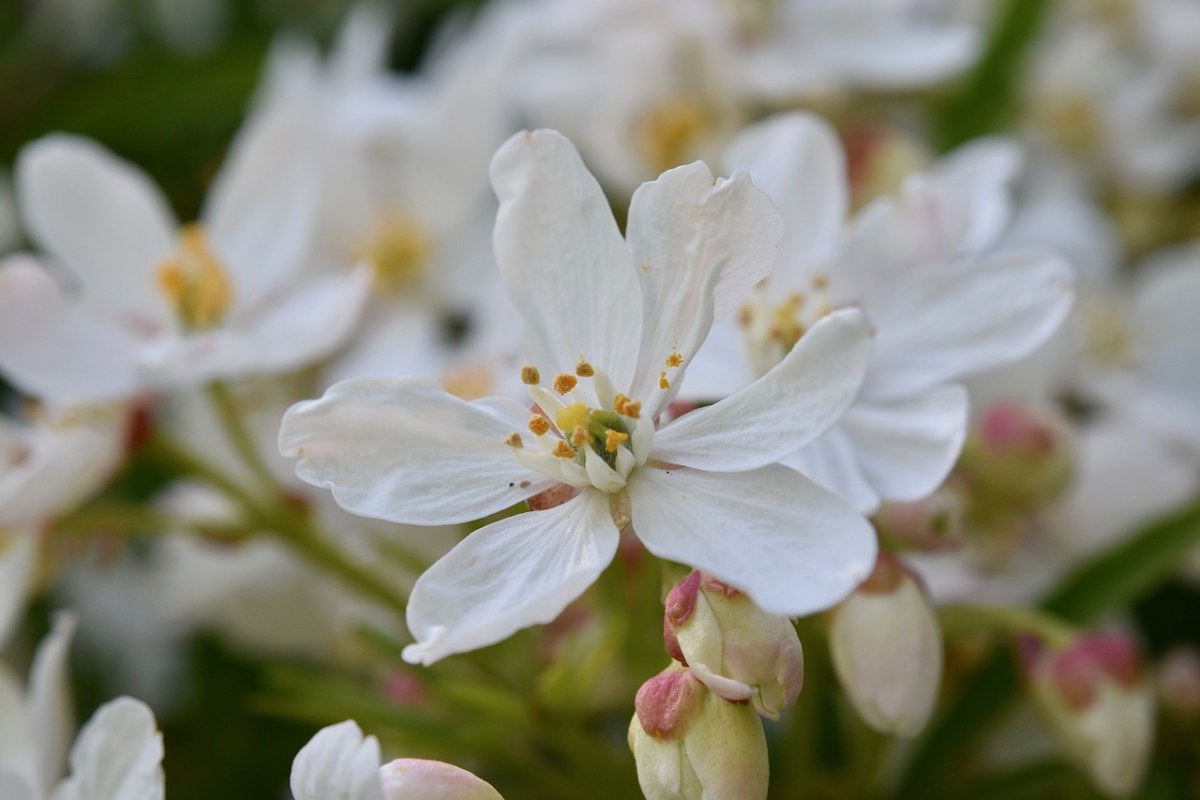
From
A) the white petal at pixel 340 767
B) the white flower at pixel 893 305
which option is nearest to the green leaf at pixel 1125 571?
the white flower at pixel 893 305

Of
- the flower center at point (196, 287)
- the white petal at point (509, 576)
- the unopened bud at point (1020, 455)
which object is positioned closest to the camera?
the white petal at point (509, 576)

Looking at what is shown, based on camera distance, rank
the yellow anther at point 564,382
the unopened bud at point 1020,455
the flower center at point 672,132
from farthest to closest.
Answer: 1. the flower center at point 672,132
2. the unopened bud at point 1020,455
3. the yellow anther at point 564,382

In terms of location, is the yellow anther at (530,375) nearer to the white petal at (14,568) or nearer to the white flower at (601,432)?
the white flower at (601,432)

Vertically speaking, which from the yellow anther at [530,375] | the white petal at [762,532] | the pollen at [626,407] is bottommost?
the white petal at [762,532]

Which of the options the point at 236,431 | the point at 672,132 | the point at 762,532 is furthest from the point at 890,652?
the point at 672,132

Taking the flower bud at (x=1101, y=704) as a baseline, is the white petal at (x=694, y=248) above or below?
above

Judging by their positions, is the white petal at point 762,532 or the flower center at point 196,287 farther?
the flower center at point 196,287

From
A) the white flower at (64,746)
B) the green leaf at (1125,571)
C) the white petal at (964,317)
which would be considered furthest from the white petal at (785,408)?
the green leaf at (1125,571)

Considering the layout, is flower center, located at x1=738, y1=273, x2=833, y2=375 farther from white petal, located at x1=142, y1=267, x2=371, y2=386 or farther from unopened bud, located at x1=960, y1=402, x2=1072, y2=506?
white petal, located at x1=142, y1=267, x2=371, y2=386
